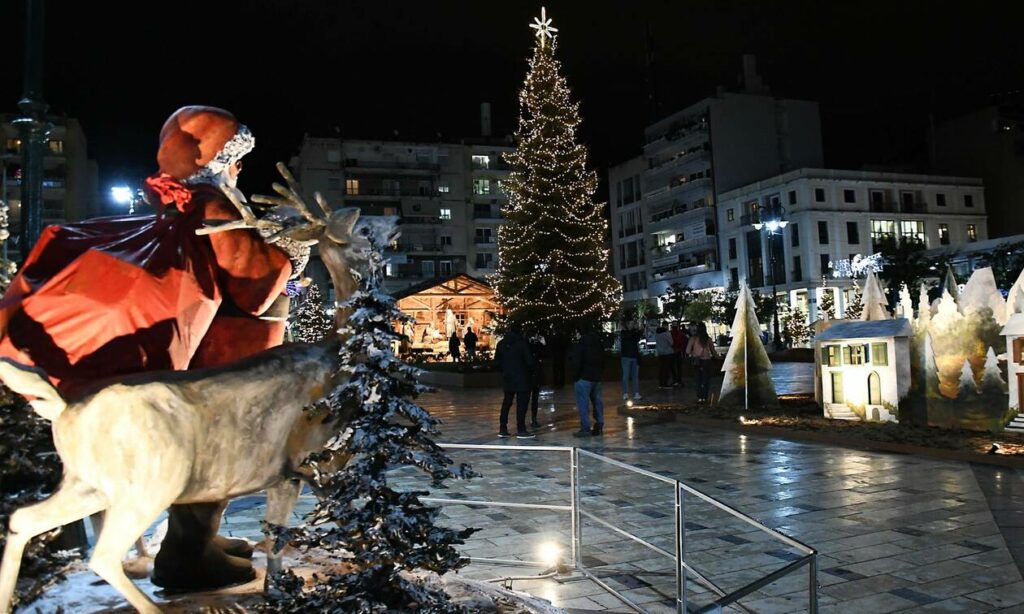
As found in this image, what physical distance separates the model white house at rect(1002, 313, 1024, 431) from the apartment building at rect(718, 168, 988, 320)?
1765 inches

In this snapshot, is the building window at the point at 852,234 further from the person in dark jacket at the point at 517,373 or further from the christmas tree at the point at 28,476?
the christmas tree at the point at 28,476

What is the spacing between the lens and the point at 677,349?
23.3m

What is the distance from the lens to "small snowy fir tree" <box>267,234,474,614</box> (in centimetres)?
362

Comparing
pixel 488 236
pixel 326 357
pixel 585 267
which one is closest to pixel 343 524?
pixel 326 357

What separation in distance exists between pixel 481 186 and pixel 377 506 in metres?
71.0

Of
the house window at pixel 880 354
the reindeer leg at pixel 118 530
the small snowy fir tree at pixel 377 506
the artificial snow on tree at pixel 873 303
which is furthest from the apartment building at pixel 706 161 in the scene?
the reindeer leg at pixel 118 530

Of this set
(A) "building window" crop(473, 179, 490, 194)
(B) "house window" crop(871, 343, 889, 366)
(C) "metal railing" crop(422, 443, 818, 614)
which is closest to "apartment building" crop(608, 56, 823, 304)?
(A) "building window" crop(473, 179, 490, 194)

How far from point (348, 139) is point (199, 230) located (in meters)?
66.6

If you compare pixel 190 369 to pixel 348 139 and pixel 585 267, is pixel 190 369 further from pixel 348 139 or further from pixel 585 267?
pixel 348 139

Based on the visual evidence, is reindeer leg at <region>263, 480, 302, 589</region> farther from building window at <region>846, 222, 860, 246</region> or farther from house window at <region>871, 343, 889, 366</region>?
building window at <region>846, 222, 860, 246</region>

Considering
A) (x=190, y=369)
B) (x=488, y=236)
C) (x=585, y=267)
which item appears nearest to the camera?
(x=190, y=369)

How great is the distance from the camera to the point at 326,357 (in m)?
4.31

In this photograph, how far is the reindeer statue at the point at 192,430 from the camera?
357 cm

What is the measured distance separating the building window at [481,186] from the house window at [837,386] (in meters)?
60.6
